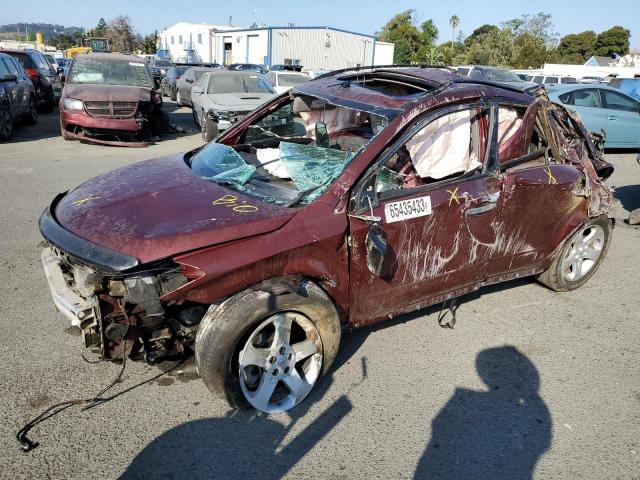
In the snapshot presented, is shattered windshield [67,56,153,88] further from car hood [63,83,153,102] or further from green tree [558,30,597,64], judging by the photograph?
green tree [558,30,597,64]

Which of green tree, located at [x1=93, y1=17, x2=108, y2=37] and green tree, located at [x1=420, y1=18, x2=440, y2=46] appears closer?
green tree, located at [x1=420, y1=18, x2=440, y2=46]

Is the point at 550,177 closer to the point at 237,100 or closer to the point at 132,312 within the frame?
the point at 132,312

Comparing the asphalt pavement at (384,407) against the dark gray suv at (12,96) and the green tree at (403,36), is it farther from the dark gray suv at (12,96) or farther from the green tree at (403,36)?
the green tree at (403,36)

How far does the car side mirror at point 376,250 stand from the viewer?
2.87 meters

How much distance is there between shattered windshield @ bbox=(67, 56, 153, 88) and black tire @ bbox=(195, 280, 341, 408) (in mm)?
10108

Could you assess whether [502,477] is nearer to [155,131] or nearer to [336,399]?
[336,399]

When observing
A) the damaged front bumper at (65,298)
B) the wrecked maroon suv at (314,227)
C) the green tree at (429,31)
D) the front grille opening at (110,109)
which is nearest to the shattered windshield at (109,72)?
the front grille opening at (110,109)

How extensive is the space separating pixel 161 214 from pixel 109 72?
9.92 m

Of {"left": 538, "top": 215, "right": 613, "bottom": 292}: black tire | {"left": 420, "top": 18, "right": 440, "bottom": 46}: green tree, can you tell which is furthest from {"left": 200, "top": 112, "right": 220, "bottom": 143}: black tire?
{"left": 420, "top": 18, "right": 440, "bottom": 46}: green tree

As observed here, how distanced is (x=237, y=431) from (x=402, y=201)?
167 centimetres

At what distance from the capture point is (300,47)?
38469mm

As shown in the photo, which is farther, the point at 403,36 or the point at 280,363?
the point at 403,36

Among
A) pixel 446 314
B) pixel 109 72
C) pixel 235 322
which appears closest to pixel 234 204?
pixel 235 322

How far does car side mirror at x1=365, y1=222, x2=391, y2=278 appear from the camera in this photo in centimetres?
287
